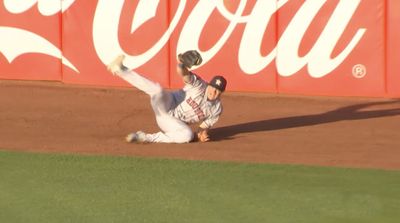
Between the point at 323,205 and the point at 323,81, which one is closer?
the point at 323,205

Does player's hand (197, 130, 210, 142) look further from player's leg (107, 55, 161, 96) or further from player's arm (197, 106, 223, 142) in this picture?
player's leg (107, 55, 161, 96)

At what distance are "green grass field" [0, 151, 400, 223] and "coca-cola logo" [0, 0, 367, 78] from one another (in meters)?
5.33

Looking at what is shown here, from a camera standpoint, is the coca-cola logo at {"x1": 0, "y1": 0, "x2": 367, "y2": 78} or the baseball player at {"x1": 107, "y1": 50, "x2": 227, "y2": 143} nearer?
the baseball player at {"x1": 107, "y1": 50, "x2": 227, "y2": 143}

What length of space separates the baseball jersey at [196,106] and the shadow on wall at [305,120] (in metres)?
0.56

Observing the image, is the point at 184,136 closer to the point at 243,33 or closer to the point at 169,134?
the point at 169,134

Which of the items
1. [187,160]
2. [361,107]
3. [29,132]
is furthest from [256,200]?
[361,107]

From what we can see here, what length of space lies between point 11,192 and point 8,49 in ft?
25.5

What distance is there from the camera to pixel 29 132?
15.6m

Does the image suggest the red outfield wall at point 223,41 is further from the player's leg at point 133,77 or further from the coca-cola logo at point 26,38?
the player's leg at point 133,77

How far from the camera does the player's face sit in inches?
568

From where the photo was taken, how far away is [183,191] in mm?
12305

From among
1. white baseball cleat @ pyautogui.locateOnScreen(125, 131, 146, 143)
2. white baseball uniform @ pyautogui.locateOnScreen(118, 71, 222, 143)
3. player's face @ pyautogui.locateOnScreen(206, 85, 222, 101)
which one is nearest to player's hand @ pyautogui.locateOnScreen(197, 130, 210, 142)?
white baseball uniform @ pyautogui.locateOnScreen(118, 71, 222, 143)

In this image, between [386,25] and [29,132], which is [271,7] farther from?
[29,132]

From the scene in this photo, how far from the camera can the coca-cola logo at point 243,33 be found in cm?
1862
